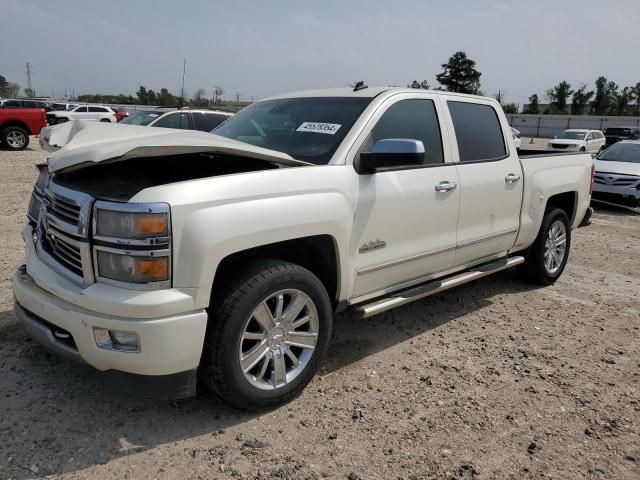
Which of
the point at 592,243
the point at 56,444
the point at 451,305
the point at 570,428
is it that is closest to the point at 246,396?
the point at 56,444

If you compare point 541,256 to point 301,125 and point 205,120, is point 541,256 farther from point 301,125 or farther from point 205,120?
point 205,120

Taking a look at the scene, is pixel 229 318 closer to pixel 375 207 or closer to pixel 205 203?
pixel 205 203

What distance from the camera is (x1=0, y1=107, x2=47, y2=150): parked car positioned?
16.3 metres

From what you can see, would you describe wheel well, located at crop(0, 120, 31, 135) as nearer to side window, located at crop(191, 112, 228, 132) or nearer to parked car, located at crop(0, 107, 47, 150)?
parked car, located at crop(0, 107, 47, 150)

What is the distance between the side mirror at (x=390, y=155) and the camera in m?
3.18

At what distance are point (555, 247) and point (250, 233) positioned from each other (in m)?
4.13

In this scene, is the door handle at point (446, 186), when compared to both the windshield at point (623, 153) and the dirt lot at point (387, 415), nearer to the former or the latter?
the dirt lot at point (387, 415)

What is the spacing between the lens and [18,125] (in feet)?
54.2

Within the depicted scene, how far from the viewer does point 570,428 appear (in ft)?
10.1

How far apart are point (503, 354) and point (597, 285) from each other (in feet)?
8.06

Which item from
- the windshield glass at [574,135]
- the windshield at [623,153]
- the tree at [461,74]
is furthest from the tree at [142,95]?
the windshield at [623,153]

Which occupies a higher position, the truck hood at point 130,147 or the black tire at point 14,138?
the truck hood at point 130,147

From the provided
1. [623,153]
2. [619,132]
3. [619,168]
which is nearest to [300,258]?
[619,168]

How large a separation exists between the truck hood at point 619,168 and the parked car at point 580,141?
46.1 ft
